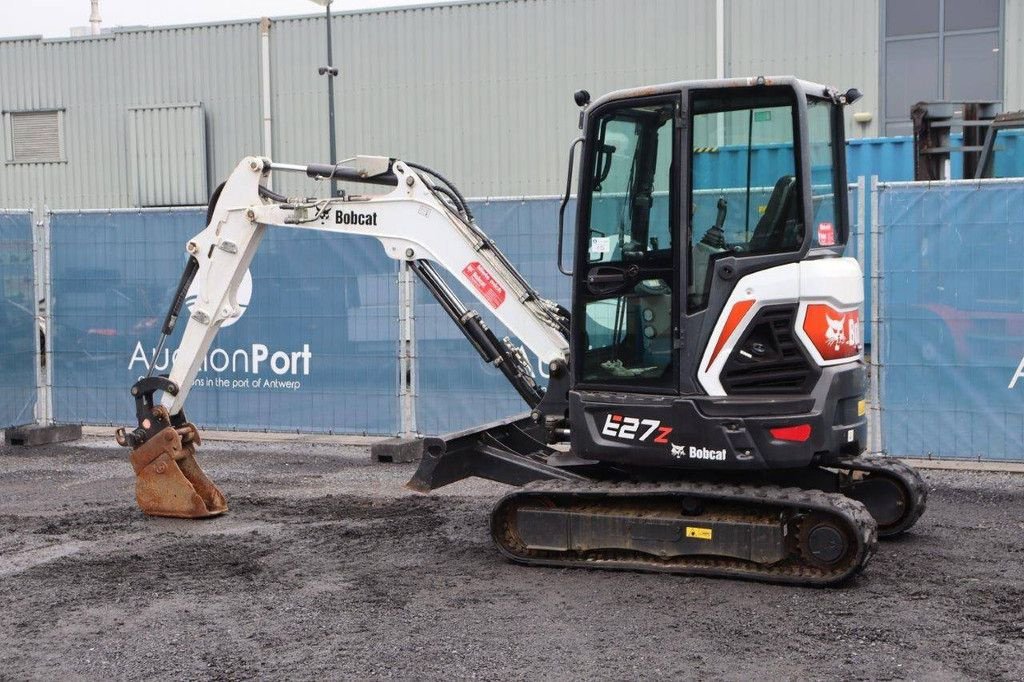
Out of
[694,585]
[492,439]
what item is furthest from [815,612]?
[492,439]

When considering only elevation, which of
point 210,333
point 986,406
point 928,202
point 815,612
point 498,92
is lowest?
point 815,612

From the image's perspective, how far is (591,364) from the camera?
7707 millimetres

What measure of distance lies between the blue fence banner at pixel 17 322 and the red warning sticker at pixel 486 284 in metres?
7.10

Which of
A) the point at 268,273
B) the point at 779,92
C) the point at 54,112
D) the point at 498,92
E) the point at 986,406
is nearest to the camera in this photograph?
the point at 779,92

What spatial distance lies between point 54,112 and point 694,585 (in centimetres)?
2567

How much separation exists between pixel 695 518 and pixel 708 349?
1.00m

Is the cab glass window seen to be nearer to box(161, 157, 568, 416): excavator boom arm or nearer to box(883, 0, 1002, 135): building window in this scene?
box(161, 157, 568, 416): excavator boom arm

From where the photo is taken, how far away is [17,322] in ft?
44.6

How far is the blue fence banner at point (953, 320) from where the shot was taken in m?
10.6

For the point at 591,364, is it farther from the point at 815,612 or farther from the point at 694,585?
the point at 815,612

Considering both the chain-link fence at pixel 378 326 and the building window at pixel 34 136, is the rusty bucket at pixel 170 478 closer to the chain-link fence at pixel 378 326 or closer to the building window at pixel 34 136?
the chain-link fence at pixel 378 326

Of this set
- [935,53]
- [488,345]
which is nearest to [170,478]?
[488,345]

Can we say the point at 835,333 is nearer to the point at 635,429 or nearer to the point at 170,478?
the point at 635,429

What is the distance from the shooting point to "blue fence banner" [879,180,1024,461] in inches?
418
